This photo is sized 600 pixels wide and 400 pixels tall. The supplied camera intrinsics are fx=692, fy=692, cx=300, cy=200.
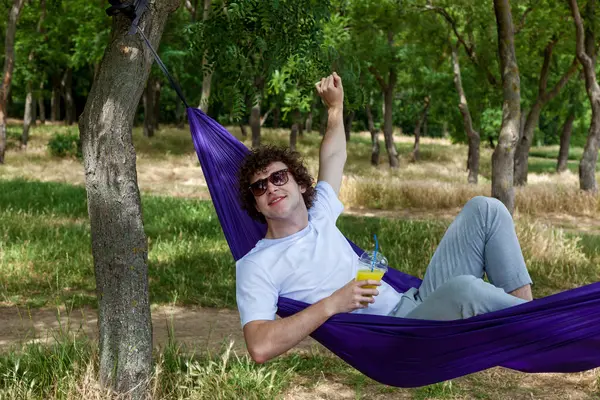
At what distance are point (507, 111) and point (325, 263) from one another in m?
4.86

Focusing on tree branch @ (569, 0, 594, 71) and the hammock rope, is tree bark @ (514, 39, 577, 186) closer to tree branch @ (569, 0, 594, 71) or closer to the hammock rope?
tree branch @ (569, 0, 594, 71)

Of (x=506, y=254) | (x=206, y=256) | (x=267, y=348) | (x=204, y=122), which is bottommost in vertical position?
(x=206, y=256)

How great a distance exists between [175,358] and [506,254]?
5.36ft

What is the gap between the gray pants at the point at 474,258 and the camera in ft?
9.11

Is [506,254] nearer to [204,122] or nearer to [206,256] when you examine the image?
[204,122]

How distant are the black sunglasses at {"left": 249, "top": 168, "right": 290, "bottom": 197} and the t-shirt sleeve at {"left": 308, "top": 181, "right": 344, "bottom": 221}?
0.76ft

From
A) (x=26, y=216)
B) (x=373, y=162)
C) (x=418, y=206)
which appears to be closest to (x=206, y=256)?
(x=26, y=216)

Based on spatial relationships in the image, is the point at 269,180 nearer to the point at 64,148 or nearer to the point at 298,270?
the point at 298,270

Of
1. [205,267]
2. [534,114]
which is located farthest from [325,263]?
[534,114]

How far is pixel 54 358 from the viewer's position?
3.19 metres

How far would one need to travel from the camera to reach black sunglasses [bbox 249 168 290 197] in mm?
2859

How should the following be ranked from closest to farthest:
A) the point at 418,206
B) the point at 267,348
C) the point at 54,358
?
the point at 267,348, the point at 54,358, the point at 418,206

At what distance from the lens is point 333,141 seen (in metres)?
3.29

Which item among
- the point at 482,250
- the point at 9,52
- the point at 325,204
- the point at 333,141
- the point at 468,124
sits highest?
the point at 9,52
